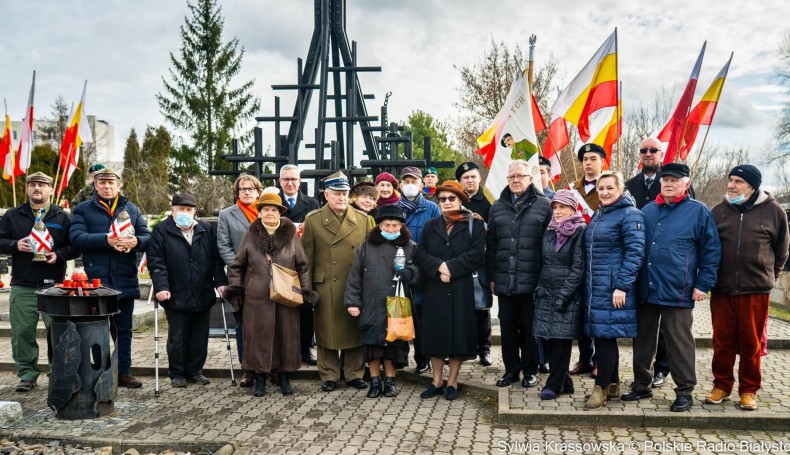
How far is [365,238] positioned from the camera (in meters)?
6.33

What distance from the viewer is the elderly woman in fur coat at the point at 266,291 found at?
20.2ft

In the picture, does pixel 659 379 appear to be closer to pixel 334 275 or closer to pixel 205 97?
pixel 334 275

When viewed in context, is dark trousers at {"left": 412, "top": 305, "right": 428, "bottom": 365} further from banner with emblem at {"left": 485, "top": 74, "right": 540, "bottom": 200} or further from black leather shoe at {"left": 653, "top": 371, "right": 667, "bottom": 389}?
black leather shoe at {"left": 653, "top": 371, "right": 667, "bottom": 389}

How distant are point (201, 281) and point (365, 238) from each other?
1.69m

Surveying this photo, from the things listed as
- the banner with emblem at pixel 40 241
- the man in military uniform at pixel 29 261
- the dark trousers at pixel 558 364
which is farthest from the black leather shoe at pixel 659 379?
the banner with emblem at pixel 40 241

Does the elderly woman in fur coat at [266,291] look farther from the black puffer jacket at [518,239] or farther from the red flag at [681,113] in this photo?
the red flag at [681,113]

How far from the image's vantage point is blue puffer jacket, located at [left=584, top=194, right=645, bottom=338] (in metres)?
5.14

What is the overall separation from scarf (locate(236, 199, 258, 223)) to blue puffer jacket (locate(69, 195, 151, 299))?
3.22 ft

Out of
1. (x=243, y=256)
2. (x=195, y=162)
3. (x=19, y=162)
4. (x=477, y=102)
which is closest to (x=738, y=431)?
(x=243, y=256)

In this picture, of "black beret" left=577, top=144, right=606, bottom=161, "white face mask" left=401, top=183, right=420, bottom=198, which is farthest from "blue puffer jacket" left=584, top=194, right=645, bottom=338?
"white face mask" left=401, top=183, right=420, bottom=198

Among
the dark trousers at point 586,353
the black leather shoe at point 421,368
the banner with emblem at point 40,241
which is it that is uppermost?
the banner with emblem at point 40,241

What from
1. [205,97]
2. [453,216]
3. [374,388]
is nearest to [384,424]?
[374,388]

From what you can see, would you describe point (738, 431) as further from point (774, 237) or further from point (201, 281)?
point (201, 281)

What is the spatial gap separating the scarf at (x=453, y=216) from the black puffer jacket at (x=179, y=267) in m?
2.45
